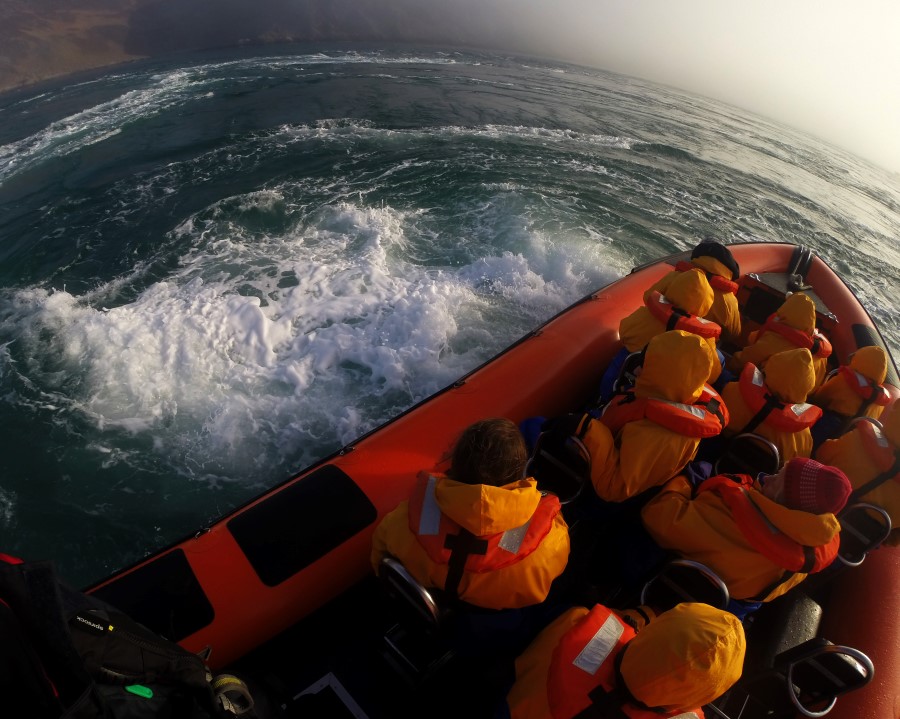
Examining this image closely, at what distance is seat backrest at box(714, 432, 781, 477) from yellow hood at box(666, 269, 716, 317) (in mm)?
913

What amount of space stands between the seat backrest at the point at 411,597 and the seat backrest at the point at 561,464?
0.68 metres

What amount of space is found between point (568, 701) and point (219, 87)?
15.1 metres

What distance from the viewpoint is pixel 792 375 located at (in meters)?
2.11

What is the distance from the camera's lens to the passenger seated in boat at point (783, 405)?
2.11 m

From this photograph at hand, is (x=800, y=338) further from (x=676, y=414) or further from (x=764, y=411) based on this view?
(x=676, y=414)

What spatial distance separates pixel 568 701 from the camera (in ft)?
3.53

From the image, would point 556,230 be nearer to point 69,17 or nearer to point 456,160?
point 456,160

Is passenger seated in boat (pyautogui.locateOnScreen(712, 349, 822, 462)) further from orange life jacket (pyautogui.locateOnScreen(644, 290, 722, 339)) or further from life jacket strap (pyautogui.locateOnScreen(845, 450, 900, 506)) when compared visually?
orange life jacket (pyautogui.locateOnScreen(644, 290, 722, 339))

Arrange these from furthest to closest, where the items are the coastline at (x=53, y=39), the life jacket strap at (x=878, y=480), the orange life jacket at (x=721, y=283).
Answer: the coastline at (x=53, y=39) < the orange life jacket at (x=721, y=283) < the life jacket strap at (x=878, y=480)

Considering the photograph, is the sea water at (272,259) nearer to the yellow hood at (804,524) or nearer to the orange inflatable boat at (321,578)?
the orange inflatable boat at (321,578)

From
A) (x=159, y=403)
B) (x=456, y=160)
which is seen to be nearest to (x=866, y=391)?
(x=159, y=403)

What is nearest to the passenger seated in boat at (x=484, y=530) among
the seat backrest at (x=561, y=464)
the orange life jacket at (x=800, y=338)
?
the seat backrest at (x=561, y=464)

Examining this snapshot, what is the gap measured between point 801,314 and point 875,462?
122 centimetres

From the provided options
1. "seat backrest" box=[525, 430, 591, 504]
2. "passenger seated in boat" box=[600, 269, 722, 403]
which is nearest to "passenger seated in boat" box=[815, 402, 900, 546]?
"passenger seated in boat" box=[600, 269, 722, 403]
